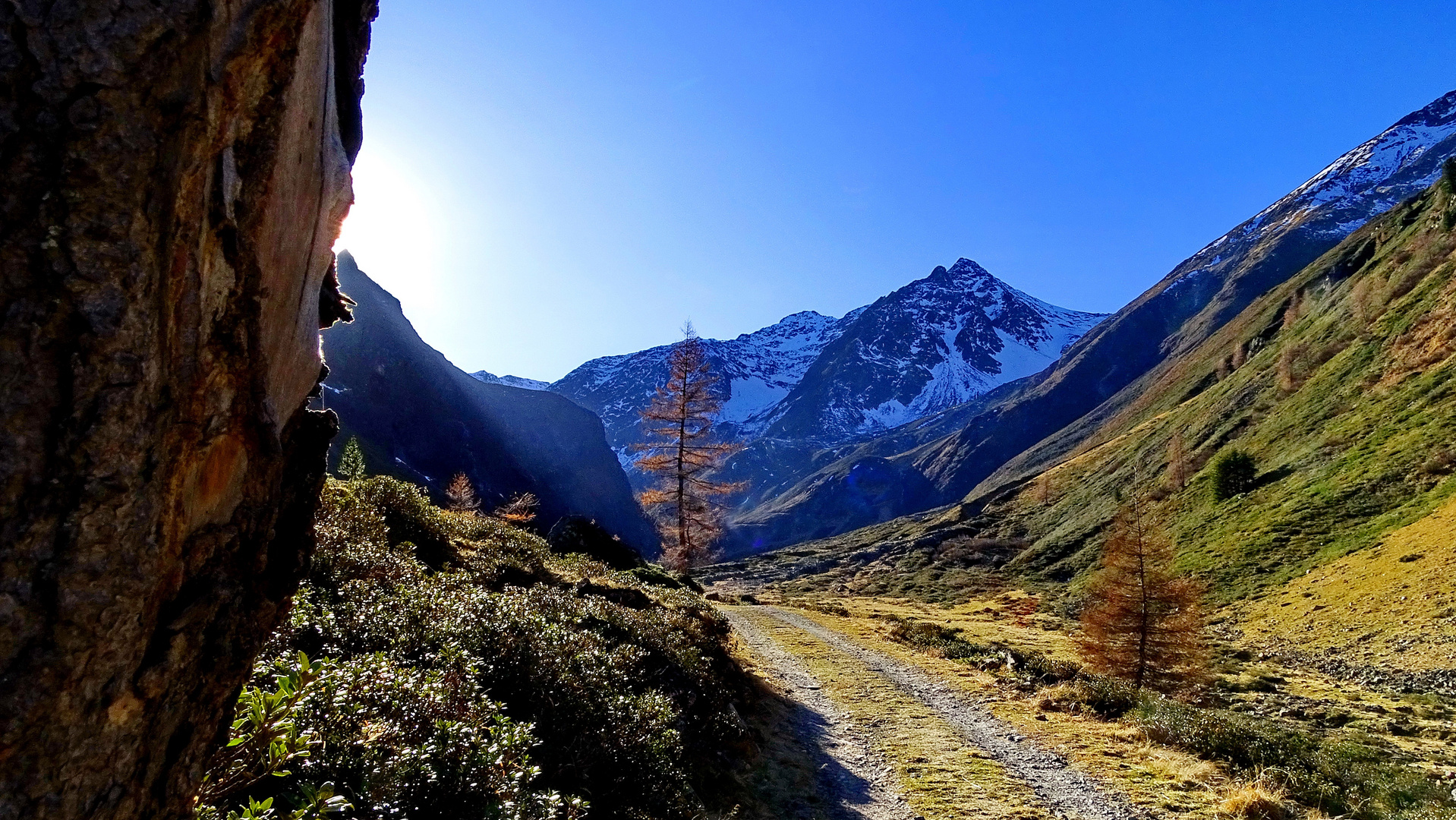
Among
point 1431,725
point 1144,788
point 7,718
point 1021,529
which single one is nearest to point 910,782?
point 1144,788

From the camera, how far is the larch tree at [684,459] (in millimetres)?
31375

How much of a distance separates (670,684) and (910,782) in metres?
4.06

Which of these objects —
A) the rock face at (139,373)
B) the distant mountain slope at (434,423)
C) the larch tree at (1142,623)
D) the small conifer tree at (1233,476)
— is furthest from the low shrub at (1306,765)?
the distant mountain slope at (434,423)

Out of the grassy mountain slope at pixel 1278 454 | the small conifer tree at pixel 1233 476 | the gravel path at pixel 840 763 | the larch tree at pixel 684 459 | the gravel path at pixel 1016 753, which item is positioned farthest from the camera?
the small conifer tree at pixel 1233 476

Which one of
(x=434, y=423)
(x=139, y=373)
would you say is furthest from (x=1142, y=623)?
(x=434, y=423)

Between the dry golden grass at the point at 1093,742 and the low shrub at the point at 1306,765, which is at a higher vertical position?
the low shrub at the point at 1306,765

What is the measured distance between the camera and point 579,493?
173875 millimetres

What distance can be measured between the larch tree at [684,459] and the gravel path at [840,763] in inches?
587

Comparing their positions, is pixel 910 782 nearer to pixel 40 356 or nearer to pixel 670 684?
pixel 670 684

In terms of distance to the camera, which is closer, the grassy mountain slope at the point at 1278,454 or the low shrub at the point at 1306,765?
the low shrub at the point at 1306,765

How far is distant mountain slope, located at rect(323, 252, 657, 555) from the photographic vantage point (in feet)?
396

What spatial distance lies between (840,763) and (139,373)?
450 inches

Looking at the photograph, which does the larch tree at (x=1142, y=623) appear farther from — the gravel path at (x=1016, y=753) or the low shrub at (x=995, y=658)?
the gravel path at (x=1016, y=753)

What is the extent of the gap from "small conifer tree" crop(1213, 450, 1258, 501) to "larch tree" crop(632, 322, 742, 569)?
169 feet
